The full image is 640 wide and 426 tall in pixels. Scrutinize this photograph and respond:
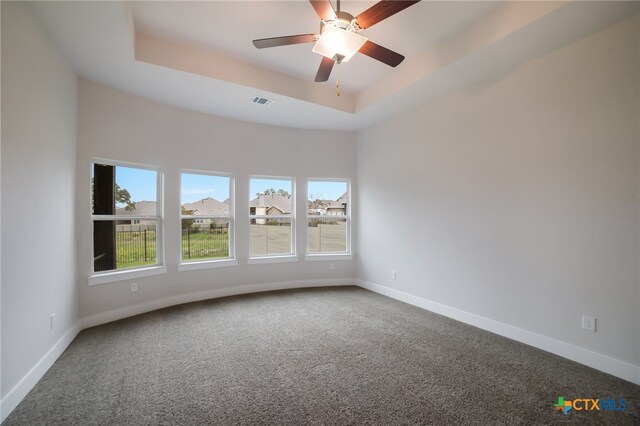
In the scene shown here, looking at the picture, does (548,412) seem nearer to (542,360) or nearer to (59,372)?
(542,360)

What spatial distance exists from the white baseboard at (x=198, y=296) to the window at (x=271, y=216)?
548 mm

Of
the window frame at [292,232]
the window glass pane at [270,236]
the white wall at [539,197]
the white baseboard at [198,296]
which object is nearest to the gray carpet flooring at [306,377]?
the white baseboard at [198,296]

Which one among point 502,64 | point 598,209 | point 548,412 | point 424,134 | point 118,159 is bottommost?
point 548,412

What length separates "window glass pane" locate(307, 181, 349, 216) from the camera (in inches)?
216

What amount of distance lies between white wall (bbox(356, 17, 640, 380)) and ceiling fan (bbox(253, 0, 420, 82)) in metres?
1.55

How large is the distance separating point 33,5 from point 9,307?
2.19 m

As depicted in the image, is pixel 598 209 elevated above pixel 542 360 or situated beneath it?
elevated above

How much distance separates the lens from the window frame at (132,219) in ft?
11.4

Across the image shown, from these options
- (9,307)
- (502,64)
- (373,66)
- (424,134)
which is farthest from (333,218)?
A: (9,307)

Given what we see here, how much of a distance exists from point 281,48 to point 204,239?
2.96m

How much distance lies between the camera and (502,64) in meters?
3.11

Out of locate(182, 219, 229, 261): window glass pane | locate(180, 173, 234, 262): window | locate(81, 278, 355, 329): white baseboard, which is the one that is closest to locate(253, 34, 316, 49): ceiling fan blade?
locate(180, 173, 234, 262): window

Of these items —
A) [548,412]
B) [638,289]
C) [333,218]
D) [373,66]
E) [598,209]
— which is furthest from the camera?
[333,218]

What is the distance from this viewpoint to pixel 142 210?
A: 4039 mm
